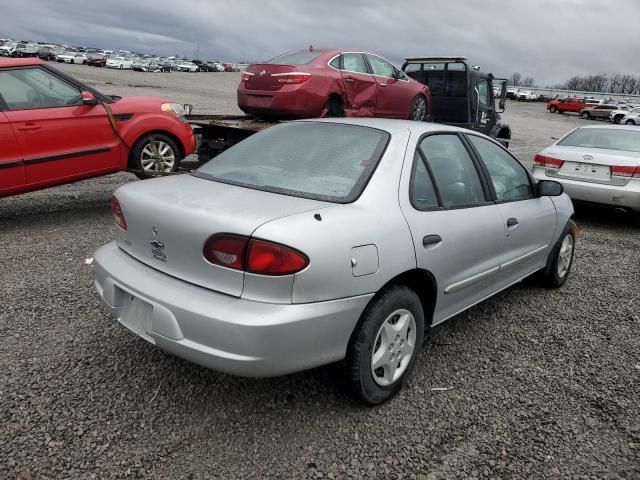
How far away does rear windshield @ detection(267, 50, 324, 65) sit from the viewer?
25.1 ft

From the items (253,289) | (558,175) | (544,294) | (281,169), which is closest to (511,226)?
(544,294)

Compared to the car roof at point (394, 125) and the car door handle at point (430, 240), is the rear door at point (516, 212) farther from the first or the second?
the car door handle at point (430, 240)

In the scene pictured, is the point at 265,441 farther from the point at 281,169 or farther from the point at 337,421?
the point at 281,169

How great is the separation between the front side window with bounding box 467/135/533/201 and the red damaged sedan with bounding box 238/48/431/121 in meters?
4.06

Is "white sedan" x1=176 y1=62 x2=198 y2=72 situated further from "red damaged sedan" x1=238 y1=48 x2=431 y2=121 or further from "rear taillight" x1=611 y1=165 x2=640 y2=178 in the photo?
"rear taillight" x1=611 y1=165 x2=640 y2=178

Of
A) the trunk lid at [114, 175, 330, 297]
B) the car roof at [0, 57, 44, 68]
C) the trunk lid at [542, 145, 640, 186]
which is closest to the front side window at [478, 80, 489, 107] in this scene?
the trunk lid at [542, 145, 640, 186]

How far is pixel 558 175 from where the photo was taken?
7094 millimetres

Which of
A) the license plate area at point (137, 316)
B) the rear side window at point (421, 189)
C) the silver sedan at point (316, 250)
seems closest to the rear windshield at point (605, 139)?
the silver sedan at point (316, 250)

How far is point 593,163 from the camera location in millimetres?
6781

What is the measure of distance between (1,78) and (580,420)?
600 centimetres

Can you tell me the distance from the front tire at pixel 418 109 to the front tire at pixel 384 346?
Answer: 23.8ft

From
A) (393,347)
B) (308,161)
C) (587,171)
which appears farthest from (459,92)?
(393,347)

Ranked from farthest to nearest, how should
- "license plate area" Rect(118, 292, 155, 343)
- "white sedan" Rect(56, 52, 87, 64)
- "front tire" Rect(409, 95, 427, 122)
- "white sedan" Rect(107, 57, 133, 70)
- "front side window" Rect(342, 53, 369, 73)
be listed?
1. "white sedan" Rect(107, 57, 133, 70)
2. "white sedan" Rect(56, 52, 87, 64)
3. "front tire" Rect(409, 95, 427, 122)
4. "front side window" Rect(342, 53, 369, 73)
5. "license plate area" Rect(118, 292, 155, 343)

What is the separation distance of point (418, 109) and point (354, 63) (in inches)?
81.0
